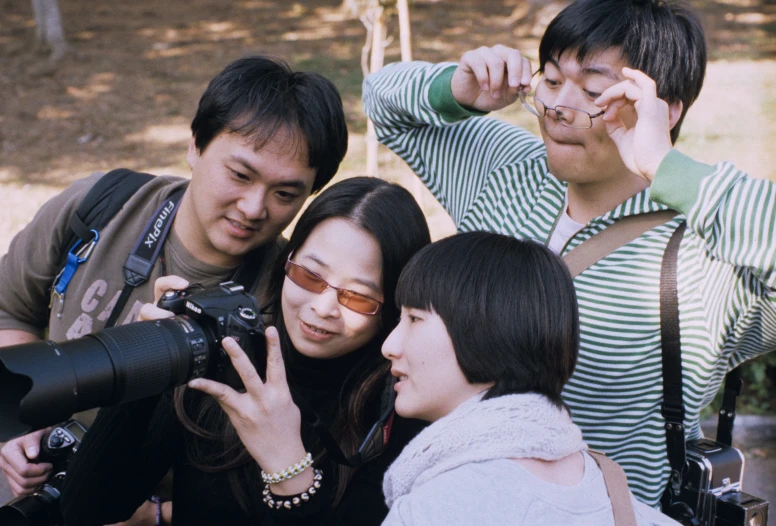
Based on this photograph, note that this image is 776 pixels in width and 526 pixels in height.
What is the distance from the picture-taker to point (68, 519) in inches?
84.4

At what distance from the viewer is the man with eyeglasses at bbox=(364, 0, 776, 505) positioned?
1.99 m

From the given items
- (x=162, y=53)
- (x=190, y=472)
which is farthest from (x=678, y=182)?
(x=162, y=53)

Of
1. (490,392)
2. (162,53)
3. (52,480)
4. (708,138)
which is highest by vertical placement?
(490,392)

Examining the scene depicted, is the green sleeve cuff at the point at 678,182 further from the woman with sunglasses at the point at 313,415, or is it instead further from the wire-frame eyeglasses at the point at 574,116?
the woman with sunglasses at the point at 313,415

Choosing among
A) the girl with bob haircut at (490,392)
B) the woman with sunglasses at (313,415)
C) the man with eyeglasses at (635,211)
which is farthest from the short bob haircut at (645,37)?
the girl with bob haircut at (490,392)

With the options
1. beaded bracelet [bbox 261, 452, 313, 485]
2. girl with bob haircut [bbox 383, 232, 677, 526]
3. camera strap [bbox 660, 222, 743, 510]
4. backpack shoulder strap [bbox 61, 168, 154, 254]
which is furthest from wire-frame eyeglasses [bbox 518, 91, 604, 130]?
backpack shoulder strap [bbox 61, 168, 154, 254]

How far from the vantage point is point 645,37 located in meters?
2.29

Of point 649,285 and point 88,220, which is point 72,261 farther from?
point 649,285

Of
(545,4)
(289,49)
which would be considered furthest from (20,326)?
(545,4)

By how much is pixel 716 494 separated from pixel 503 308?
961mm

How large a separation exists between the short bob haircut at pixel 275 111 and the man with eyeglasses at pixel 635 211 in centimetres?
49

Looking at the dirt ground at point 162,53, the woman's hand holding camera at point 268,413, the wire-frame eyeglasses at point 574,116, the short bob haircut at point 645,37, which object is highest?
the short bob haircut at point 645,37

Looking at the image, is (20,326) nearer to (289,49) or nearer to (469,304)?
(469,304)

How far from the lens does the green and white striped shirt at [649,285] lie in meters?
1.96
